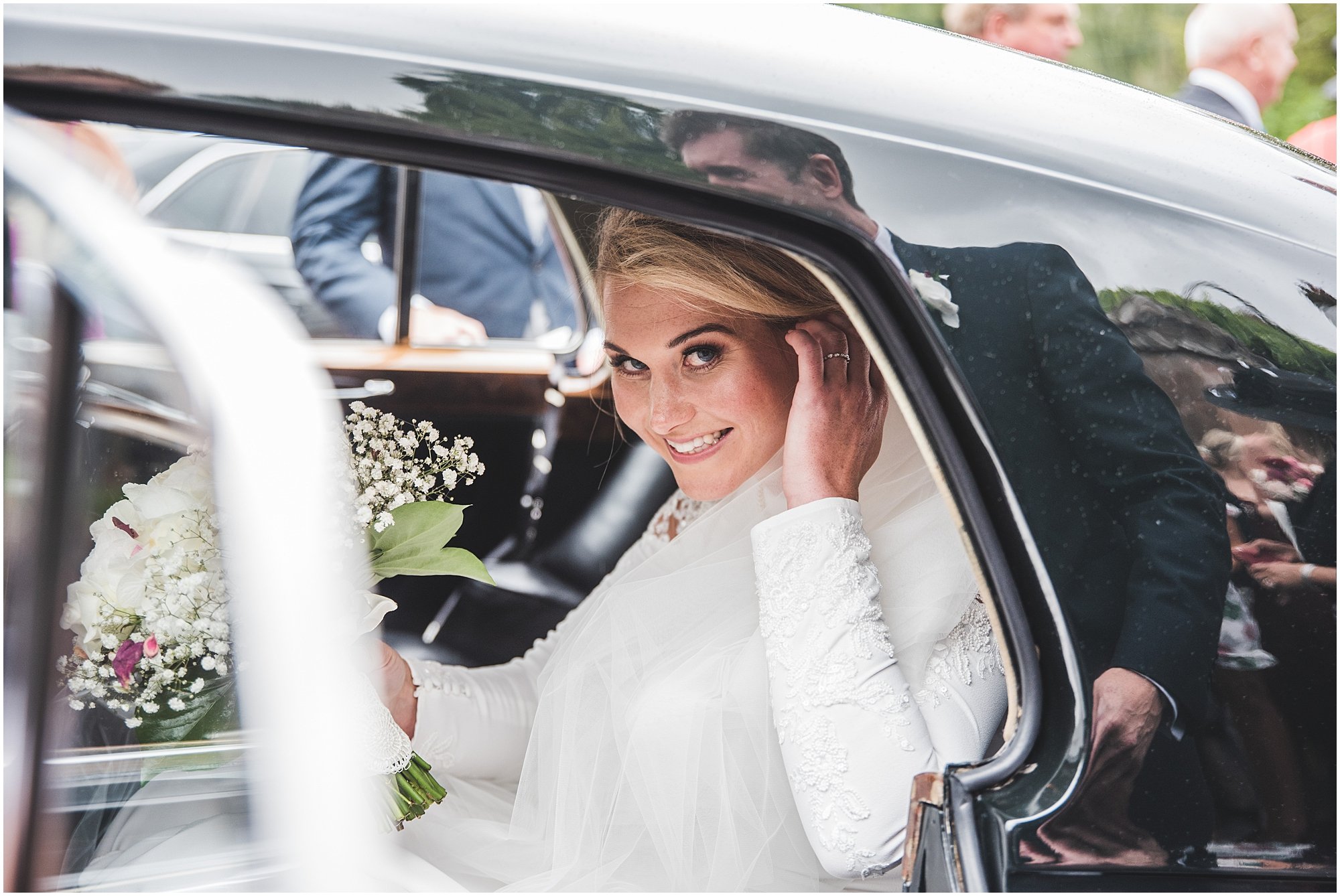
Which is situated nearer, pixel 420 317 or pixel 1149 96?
pixel 1149 96

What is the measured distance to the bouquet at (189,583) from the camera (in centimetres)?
97

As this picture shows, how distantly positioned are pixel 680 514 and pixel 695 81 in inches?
53.6

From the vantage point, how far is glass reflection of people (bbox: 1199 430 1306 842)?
2.78 ft

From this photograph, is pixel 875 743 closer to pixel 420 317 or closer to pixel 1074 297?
pixel 1074 297

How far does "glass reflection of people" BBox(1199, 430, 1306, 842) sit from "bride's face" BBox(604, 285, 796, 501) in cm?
77

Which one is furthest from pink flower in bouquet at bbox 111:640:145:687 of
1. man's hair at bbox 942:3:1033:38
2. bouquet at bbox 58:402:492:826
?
man's hair at bbox 942:3:1033:38

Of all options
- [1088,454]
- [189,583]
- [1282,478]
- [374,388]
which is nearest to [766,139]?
[1088,454]

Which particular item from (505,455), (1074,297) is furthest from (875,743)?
(505,455)

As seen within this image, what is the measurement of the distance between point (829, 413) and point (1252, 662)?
577 mm

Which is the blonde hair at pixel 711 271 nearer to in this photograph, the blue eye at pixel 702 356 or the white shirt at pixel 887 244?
the blue eye at pixel 702 356

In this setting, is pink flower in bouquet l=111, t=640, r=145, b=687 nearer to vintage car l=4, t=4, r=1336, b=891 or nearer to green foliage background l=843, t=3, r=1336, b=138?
vintage car l=4, t=4, r=1336, b=891

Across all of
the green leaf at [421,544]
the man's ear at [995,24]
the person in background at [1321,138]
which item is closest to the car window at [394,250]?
the green leaf at [421,544]

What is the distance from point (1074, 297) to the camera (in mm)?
833

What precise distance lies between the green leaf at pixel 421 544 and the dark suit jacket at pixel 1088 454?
0.73m
